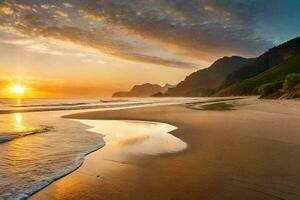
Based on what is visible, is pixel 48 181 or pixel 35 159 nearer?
pixel 48 181

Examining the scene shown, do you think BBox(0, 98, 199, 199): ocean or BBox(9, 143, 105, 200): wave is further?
BBox(0, 98, 199, 199): ocean

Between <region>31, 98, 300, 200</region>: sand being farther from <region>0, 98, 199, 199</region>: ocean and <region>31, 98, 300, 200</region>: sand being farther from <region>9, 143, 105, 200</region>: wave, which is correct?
<region>0, 98, 199, 199</region>: ocean

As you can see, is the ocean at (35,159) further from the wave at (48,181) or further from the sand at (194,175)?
the sand at (194,175)

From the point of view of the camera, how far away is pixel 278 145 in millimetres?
14266

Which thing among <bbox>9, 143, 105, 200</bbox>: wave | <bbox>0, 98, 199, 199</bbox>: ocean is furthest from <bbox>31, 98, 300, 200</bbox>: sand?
<bbox>0, 98, 199, 199</bbox>: ocean

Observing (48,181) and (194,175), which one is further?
(194,175)

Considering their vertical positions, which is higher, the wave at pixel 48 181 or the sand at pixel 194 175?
the sand at pixel 194 175

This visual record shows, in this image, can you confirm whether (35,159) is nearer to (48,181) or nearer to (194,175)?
(48,181)

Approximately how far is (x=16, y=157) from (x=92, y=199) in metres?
6.46

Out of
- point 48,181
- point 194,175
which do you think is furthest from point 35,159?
point 194,175

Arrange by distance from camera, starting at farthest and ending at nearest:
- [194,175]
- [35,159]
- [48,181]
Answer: [35,159]
[194,175]
[48,181]

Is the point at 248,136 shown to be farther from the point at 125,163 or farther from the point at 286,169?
the point at 125,163

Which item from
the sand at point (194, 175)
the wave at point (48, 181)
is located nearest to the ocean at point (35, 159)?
the wave at point (48, 181)

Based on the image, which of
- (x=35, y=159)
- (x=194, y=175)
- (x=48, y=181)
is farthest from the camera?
(x=35, y=159)
